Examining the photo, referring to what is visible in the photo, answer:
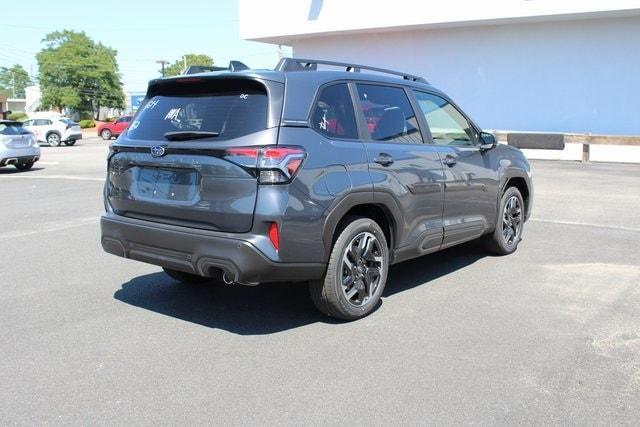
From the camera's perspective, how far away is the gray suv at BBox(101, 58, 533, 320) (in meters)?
4.31

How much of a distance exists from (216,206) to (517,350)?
2.29 metres

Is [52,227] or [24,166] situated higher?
[24,166]

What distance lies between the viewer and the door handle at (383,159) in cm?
506

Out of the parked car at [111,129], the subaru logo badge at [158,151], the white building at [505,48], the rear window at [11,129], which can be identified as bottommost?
the subaru logo badge at [158,151]

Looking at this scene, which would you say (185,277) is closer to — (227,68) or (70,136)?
(227,68)

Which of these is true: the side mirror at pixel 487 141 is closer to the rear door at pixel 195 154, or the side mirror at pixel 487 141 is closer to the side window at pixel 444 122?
the side window at pixel 444 122

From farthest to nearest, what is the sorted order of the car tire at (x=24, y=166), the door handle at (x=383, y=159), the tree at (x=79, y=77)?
the tree at (x=79, y=77)
the car tire at (x=24, y=166)
the door handle at (x=383, y=159)

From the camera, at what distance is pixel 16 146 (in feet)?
59.4

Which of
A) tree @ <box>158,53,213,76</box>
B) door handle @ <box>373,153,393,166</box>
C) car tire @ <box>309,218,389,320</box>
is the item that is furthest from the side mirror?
tree @ <box>158,53,213,76</box>

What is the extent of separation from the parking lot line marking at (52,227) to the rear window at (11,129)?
32.4ft

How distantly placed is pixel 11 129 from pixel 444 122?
51.4 ft

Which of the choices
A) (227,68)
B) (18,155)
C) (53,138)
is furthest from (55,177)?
(53,138)

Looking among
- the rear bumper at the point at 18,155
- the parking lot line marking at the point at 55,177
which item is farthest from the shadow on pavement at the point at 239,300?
the rear bumper at the point at 18,155

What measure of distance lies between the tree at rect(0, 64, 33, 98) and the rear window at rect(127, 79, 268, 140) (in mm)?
157250
